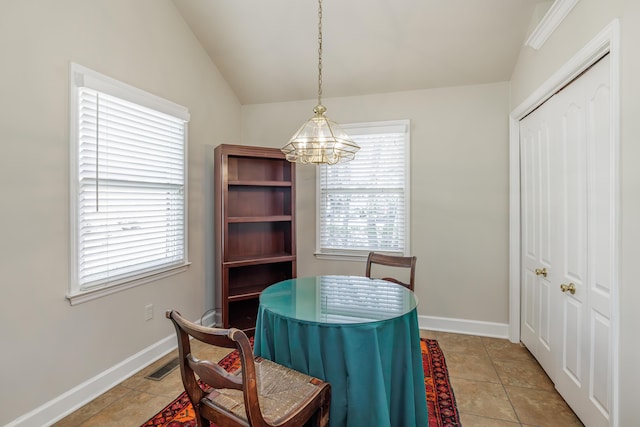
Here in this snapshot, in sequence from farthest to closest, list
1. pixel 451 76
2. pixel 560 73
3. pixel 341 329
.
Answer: pixel 451 76
pixel 560 73
pixel 341 329

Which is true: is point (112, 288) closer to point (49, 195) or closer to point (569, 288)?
point (49, 195)

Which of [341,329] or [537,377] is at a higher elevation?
[341,329]

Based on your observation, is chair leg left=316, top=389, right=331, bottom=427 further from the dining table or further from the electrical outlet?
the electrical outlet

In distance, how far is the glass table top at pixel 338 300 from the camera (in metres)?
1.65

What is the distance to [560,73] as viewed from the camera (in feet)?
6.80

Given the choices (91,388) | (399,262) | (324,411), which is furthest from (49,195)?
(399,262)

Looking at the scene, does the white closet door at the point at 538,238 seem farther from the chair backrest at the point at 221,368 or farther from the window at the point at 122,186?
the window at the point at 122,186

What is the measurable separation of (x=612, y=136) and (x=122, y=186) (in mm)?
3073

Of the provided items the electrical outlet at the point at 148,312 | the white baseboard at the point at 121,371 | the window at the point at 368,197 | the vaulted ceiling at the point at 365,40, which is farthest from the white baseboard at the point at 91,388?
the vaulted ceiling at the point at 365,40

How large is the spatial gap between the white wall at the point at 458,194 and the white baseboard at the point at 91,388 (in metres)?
2.60

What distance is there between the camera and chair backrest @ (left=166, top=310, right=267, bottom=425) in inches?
43.4

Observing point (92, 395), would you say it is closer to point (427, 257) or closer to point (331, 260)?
point (331, 260)

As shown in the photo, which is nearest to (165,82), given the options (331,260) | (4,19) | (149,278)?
(4,19)

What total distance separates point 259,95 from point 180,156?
1.33 m
